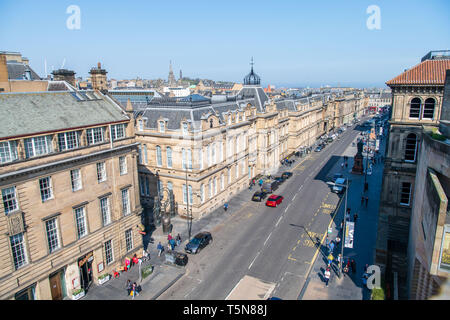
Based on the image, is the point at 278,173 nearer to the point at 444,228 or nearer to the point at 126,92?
the point at 126,92

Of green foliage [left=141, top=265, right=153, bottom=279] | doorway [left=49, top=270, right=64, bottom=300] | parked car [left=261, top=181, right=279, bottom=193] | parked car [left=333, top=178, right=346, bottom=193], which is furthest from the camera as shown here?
parked car [left=333, top=178, right=346, bottom=193]

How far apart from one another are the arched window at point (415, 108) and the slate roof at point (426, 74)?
6.93 ft

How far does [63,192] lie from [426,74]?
1504 inches

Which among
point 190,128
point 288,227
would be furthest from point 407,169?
point 190,128

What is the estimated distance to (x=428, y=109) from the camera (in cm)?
3541

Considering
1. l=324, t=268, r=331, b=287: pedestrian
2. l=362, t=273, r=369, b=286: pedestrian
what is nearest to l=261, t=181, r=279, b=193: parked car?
l=324, t=268, r=331, b=287: pedestrian

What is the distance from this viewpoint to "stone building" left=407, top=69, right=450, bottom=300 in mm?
18906

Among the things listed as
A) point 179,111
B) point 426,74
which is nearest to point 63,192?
point 179,111

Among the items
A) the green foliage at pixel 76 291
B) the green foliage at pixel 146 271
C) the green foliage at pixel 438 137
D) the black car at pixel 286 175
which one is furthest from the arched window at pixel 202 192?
the green foliage at pixel 438 137

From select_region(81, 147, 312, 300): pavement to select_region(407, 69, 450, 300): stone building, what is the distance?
20.6m

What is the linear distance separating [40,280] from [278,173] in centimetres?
5061

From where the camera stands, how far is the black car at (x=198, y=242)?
3582 centimetres

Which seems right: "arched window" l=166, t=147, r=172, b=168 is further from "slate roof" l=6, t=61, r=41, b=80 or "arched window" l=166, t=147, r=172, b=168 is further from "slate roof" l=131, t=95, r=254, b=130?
"slate roof" l=6, t=61, r=41, b=80

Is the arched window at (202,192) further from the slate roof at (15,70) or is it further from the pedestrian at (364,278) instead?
the slate roof at (15,70)
